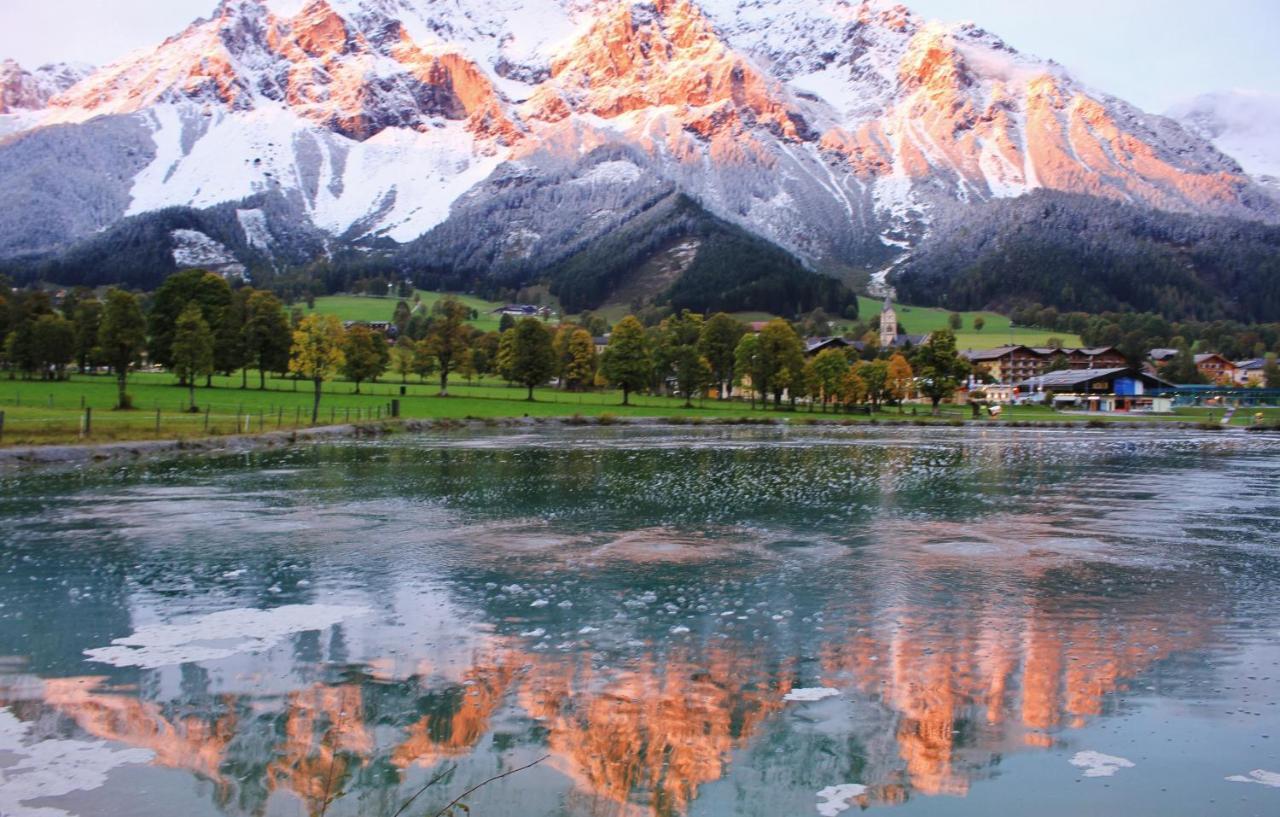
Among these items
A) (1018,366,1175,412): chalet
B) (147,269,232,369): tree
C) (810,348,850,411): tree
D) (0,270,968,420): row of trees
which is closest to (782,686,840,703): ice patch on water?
(0,270,968,420): row of trees

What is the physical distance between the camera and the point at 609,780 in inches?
408

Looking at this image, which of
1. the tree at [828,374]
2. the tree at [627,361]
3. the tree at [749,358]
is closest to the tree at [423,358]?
the tree at [627,361]

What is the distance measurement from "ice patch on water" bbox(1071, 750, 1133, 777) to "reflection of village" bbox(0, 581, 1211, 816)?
0.54 m

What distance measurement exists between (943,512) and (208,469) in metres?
30.0

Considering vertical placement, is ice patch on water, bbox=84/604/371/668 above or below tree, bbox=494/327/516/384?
below

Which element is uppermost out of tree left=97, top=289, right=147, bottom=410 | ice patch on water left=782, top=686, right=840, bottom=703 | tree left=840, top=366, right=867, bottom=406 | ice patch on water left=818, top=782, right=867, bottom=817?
tree left=97, top=289, right=147, bottom=410

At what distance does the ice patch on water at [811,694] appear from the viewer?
1288 cm

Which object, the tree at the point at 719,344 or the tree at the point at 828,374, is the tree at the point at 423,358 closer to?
the tree at the point at 719,344

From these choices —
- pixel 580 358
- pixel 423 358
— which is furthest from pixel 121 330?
pixel 580 358

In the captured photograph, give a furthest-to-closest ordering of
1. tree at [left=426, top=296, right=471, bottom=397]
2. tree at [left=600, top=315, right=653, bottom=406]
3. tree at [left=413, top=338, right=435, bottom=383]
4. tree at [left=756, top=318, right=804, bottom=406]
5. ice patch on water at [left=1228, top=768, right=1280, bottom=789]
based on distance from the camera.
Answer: tree at [left=413, top=338, right=435, bottom=383]
tree at [left=426, top=296, right=471, bottom=397]
tree at [left=756, top=318, right=804, bottom=406]
tree at [left=600, top=315, right=653, bottom=406]
ice patch on water at [left=1228, top=768, right=1280, bottom=789]

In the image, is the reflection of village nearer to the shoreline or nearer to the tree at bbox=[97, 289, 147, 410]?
the shoreline

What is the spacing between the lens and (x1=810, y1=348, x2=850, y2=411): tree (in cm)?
12319

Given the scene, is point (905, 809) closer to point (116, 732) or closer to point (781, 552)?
point (116, 732)

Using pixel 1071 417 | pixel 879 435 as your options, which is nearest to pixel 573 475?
pixel 879 435
